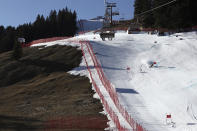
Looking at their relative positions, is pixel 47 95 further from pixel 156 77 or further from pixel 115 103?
pixel 156 77

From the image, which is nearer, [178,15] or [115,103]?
[115,103]

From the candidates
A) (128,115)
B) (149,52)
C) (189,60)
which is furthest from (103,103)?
(149,52)

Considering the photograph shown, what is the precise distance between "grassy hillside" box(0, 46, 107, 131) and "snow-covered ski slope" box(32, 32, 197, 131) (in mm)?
2105

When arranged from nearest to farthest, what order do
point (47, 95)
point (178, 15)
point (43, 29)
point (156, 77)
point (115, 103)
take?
point (115, 103) → point (47, 95) → point (156, 77) → point (178, 15) → point (43, 29)

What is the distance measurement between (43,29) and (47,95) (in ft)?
281

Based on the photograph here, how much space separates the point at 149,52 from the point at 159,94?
19.8m

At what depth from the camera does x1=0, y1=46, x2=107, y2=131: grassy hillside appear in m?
20.5

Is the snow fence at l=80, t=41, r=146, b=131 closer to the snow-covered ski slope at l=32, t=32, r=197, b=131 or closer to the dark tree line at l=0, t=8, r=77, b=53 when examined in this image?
the snow-covered ski slope at l=32, t=32, r=197, b=131

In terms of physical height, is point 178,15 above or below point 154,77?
above

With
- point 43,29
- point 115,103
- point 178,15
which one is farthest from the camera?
point 43,29

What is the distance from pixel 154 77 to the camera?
32844 millimetres

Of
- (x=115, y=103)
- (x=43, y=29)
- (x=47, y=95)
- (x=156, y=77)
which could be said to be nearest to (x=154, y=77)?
(x=156, y=77)

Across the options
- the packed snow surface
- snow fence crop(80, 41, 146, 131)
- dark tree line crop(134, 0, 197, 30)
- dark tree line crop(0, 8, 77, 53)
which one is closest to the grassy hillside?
snow fence crop(80, 41, 146, 131)

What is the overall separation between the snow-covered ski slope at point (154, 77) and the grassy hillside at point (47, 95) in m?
2.10
